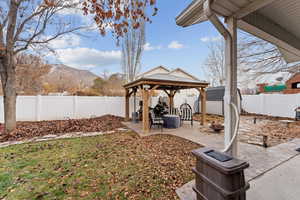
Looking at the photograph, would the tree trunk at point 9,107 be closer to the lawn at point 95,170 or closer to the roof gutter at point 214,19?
the lawn at point 95,170

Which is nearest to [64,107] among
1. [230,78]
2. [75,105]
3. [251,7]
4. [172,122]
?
[75,105]

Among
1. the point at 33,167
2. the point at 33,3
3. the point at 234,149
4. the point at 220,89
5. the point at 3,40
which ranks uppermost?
the point at 33,3

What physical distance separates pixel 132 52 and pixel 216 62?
38.1ft

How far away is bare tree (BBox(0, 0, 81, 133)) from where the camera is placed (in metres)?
5.35

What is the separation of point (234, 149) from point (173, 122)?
4607 millimetres

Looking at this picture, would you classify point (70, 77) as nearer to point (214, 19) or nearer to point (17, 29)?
point (17, 29)

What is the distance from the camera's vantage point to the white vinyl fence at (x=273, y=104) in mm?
8914

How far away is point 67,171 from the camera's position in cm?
286

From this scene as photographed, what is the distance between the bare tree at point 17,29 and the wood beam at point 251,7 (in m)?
5.94

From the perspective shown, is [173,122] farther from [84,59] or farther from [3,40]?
[84,59]

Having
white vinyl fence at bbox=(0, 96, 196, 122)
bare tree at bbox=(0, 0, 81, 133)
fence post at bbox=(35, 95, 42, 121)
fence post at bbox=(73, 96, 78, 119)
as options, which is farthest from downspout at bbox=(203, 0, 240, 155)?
fence post at bbox=(35, 95, 42, 121)

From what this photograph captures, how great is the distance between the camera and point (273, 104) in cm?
987

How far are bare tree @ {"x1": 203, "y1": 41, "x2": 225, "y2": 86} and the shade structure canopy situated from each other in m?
15.7

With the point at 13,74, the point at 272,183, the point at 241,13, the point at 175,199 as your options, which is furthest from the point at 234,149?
the point at 13,74
